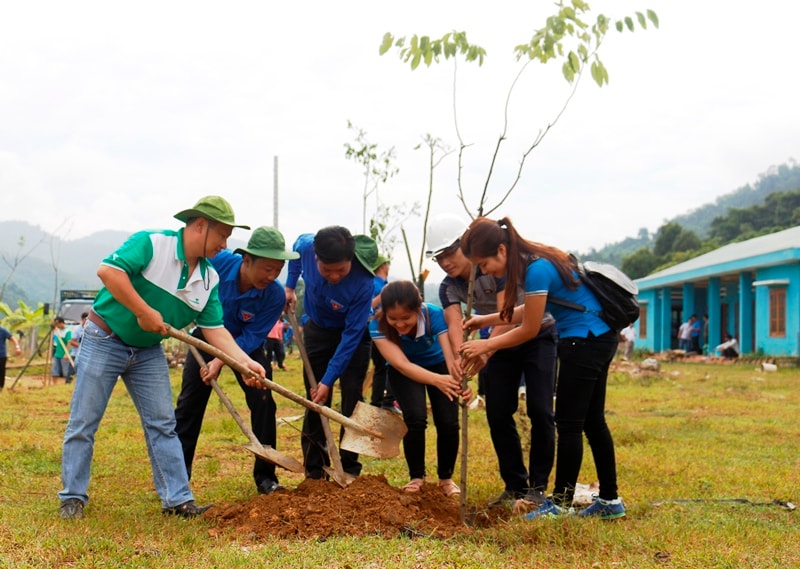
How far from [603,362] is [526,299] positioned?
0.54 meters

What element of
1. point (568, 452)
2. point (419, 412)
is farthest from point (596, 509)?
point (419, 412)

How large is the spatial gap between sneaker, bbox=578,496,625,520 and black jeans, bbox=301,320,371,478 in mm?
1562

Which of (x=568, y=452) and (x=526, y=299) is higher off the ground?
(x=526, y=299)

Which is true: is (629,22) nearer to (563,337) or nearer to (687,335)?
(563,337)

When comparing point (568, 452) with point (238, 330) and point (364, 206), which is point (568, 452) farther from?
point (364, 206)

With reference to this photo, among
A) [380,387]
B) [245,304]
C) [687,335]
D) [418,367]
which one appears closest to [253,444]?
[245,304]

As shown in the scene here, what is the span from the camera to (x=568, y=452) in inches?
156

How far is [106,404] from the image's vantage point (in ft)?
13.0

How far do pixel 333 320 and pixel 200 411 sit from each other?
0.98 m

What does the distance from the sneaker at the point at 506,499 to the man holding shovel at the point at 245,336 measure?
1.28 metres

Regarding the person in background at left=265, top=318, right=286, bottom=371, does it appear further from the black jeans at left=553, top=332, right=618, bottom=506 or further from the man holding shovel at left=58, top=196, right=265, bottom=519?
the black jeans at left=553, top=332, right=618, bottom=506

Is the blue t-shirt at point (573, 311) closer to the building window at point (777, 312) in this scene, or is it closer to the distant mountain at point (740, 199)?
the building window at point (777, 312)

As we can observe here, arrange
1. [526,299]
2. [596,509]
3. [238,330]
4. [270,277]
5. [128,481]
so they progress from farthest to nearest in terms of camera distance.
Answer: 1. [128,481]
2. [238,330]
3. [270,277]
4. [596,509]
5. [526,299]

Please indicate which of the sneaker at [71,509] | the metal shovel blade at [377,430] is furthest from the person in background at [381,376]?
the sneaker at [71,509]
